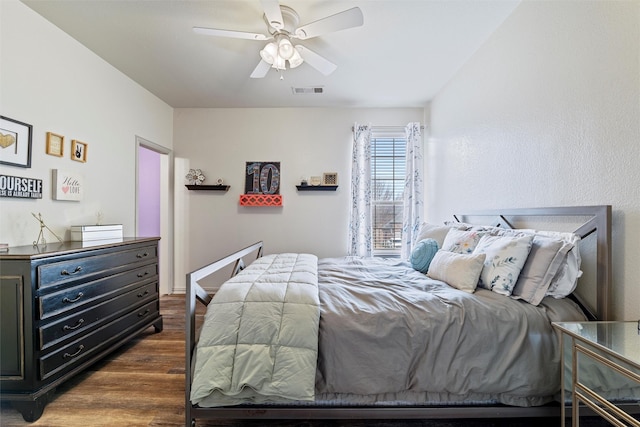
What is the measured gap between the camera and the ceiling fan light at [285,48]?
1.88 meters

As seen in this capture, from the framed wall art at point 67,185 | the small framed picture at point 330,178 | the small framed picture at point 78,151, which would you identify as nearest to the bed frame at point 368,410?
the framed wall art at point 67,185

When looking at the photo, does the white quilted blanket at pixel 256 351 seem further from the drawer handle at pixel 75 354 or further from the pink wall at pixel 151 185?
the pink wall at pixel 151 185

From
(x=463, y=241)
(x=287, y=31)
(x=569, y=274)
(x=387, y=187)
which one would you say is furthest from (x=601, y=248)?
(x=387, y=187)

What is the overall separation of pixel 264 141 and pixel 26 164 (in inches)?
92.7

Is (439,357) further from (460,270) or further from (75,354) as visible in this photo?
(75,354)

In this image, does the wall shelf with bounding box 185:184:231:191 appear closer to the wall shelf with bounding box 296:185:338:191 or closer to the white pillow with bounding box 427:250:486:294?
the wall shelf with bounding box 296:185:338:191

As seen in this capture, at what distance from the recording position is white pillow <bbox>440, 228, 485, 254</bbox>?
189 cm

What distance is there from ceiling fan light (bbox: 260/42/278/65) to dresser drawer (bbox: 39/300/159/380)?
242 cm

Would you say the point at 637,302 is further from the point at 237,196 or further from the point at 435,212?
the point at 237,196

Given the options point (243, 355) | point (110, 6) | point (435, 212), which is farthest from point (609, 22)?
point (110, 6)

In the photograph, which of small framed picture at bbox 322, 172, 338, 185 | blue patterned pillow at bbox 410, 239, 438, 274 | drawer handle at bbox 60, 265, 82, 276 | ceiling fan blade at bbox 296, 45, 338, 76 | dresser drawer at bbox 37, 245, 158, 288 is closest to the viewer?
dresser drawer at bbox 37, 245, 158, 288

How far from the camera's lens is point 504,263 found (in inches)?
60.2

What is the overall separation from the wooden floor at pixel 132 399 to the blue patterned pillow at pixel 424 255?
39.5 inches

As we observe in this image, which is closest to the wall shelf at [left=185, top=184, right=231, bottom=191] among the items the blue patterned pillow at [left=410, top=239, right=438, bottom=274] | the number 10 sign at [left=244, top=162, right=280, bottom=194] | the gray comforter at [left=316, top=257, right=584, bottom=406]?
the number 10 sign at [left=244, top=162, right=280, bottom=194]
